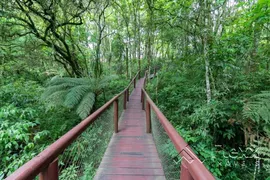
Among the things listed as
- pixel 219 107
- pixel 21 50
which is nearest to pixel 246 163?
pixel 219 107

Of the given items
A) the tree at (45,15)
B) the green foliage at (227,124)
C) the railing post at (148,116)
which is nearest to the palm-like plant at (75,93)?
the tree at (45,15)

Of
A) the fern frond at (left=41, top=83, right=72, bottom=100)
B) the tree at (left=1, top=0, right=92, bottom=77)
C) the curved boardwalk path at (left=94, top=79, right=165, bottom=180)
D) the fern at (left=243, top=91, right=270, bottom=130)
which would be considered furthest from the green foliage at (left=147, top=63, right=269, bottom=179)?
the tree at (left=1, top=0, right=92, bottom=77)

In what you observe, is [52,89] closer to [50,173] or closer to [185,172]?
[50,173]

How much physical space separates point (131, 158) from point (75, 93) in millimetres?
3042

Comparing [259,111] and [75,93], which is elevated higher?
[75,93]

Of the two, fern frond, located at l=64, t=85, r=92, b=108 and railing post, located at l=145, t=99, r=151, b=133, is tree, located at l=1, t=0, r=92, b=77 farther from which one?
railing post, located at l=145, t=99, r=151, b=133

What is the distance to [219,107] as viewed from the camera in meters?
3.79

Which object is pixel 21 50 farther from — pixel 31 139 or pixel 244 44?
pixel 244 44

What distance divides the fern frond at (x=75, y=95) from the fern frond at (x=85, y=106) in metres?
0.15

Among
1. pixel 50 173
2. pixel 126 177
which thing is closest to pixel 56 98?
pixel 126 177

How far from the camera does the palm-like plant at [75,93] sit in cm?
484

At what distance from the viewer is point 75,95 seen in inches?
201

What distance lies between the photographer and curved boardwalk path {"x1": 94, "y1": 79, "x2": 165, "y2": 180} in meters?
2.40

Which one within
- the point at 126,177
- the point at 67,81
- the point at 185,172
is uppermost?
the point at 67,81
